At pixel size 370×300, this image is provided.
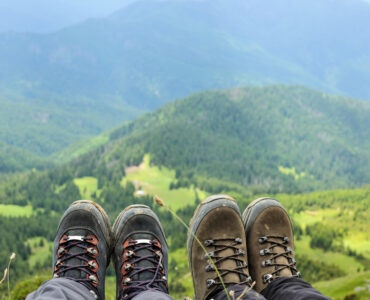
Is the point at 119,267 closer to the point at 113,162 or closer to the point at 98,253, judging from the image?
the point at 98,253

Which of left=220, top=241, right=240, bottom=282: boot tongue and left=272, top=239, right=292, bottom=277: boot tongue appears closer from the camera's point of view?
left=220, top=241, right=240, bottom=282: boot tongue

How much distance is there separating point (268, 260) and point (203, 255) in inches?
39.9

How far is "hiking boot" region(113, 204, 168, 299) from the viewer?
432 centimetres

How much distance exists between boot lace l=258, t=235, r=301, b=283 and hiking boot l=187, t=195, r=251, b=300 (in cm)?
32

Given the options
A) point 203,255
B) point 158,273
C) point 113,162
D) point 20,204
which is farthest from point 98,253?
point 113,162

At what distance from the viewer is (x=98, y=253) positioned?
487 centimetres

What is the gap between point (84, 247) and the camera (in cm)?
479

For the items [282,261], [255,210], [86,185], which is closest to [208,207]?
[255,210]

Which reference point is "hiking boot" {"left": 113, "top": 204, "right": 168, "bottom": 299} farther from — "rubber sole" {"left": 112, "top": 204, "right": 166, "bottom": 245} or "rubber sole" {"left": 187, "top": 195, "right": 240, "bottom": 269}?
"rubber sole" {"left": 187, "top": 195, "right": 240, "bottom": 269}

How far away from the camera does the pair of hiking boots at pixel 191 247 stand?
4.41 metres

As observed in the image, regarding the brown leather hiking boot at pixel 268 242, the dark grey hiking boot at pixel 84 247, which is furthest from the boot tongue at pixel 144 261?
the brown leather hiking boot at pixel 268 242

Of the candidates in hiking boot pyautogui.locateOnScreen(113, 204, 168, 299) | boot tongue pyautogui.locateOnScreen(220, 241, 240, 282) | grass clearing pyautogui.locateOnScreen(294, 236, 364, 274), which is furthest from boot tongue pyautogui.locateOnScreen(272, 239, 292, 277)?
grass clearing pyautogui.locateOnScreen(294, 236, 364, 274)

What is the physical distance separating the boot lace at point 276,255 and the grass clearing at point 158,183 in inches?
4281

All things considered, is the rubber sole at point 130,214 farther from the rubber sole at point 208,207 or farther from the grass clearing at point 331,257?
the grass clearing at point 331,257
